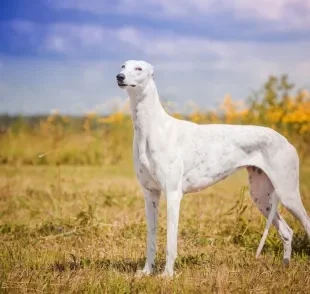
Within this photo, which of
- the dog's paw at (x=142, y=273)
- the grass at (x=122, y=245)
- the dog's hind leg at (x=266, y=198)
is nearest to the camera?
the grass at (x=122, y=245)

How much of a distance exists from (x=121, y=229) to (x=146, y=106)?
223cm

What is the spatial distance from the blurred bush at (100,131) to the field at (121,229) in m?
0.03

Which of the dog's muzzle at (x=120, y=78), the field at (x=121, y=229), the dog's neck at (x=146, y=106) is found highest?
the dog's muzzle at (x=120, y=78)

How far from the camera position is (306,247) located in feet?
19.0

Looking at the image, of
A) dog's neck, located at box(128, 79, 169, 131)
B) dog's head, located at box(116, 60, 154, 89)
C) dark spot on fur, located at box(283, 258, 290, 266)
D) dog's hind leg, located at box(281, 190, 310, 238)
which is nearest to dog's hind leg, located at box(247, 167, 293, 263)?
dark spot on fur, located at box(283, 258, 290, 266)

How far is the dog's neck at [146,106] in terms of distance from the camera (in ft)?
15.5

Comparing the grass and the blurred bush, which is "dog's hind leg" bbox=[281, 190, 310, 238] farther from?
the blurred bush

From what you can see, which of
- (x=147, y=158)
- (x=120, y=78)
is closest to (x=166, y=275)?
(x=147, y=158)

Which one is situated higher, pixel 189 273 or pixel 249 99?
pixel 249 99

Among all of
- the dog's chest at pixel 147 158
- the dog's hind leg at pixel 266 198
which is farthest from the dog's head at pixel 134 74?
the dog's hind leg at pixel 266 198

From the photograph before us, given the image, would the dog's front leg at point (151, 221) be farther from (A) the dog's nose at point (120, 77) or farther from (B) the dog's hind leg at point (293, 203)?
(B) the dog's hind leg at point (293, 203)

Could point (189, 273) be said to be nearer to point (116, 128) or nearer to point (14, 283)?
point (14, 283)

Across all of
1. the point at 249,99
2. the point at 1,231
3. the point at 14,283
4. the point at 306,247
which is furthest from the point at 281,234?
the point at 249,99

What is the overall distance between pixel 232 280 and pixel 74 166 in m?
7.88
